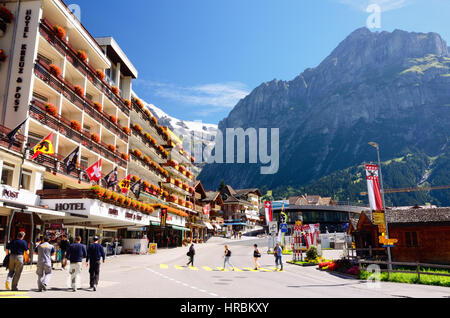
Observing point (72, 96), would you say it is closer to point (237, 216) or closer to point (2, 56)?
point (2, 56)

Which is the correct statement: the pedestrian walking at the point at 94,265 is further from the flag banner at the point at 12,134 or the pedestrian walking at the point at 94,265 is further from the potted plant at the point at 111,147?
the potted plant at the point at 111,147

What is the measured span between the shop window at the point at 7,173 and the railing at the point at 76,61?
10646 millimetres

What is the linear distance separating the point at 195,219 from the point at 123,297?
203ft

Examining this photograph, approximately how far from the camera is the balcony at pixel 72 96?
2764 centimetres

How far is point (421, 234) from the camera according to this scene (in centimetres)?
3183

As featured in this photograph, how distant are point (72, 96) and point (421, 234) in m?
32.5

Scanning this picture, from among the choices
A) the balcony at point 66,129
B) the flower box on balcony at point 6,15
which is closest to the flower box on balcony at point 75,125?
the balcony at point 66,129

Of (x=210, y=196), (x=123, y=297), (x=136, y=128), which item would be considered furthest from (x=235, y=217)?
(x=123, y=297)


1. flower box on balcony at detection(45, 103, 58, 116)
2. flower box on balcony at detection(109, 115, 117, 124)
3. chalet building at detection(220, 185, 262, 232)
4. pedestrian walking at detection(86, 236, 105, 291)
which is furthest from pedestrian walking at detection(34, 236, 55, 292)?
chalet building at detection(220, 185, 262, 232)

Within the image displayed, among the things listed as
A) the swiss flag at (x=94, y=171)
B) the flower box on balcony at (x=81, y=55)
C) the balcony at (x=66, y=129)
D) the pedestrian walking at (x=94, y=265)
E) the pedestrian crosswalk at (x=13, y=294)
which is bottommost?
the pedestrian crosswalk at (x=13, y=294)

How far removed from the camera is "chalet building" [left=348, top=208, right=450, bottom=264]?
3072cm

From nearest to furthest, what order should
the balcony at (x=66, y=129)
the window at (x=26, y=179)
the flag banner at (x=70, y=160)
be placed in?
the window at (x=26, y=179), the balcony at (x=66, y=129), the flag banner at (x=70, y=160)

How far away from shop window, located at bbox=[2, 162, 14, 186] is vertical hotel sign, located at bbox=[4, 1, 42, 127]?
333 centimetres
